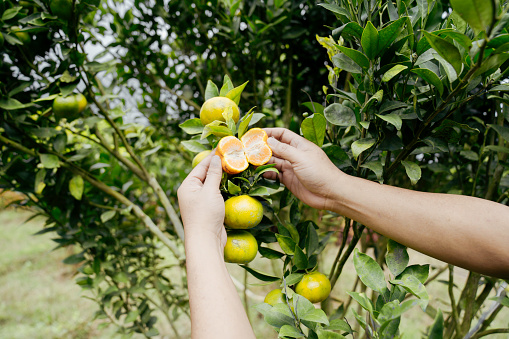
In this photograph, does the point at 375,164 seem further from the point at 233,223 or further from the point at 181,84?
the point at 181,84

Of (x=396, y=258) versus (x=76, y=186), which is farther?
(x=76, y=186)

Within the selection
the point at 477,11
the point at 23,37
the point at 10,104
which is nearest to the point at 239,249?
the point at 477,11

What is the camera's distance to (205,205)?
2.15 feet

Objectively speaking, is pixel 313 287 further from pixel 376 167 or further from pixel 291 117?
pixel 291 117

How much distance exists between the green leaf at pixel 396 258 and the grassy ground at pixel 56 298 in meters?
1.29

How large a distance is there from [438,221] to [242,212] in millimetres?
396

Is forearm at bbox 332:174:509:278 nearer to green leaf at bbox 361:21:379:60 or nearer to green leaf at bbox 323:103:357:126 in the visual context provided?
green leaf at bbox 323:103:357:126

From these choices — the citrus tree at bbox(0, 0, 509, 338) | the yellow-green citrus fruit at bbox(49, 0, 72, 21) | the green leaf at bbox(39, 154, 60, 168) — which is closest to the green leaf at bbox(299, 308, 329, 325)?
the citrus tree at bbox(0, 0, 509, 338)

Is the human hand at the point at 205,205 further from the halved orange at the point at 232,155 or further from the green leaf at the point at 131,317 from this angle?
the green leaf at the point at 131,317

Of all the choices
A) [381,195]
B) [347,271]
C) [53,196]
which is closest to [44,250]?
[53,196]

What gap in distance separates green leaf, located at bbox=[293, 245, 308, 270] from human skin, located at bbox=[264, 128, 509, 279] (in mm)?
139

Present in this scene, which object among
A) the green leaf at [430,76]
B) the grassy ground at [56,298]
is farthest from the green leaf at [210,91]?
the grassy ground at [56,298]

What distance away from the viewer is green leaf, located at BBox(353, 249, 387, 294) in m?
0.56

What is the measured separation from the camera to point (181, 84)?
5.07ft
